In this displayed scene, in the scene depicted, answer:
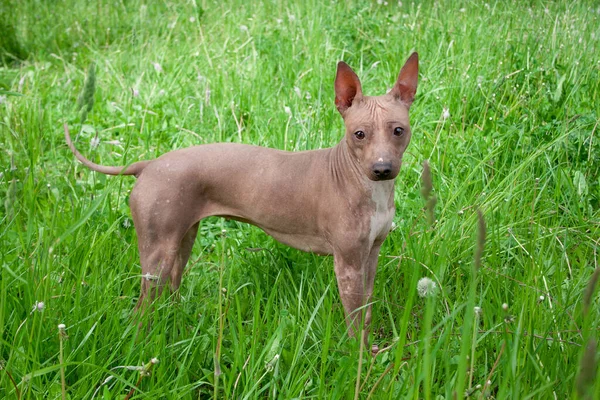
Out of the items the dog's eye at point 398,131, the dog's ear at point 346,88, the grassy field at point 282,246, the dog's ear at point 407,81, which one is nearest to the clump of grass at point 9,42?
the grassy field at point 282,246

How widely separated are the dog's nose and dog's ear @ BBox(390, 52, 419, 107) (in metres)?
0.43

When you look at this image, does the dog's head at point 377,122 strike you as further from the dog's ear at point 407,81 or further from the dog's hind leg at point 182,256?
the dog's hind leg at point 182,256

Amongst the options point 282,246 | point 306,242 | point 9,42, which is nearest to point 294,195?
point 306,242

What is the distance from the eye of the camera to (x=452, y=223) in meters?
3.21

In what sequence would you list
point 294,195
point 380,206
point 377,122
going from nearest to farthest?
1. point 377,122
2. point 380,206
3. point 294,195

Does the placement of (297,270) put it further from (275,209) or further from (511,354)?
(511,354)

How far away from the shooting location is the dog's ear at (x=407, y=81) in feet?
9.02

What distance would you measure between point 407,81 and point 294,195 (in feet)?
2.16

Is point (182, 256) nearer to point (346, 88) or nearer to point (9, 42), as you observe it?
point (346, 88)

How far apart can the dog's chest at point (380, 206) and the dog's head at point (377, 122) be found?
140mm

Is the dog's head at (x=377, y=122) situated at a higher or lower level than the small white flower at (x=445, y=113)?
higher

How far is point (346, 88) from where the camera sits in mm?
2777

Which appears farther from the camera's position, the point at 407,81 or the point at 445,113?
the point at 445,113

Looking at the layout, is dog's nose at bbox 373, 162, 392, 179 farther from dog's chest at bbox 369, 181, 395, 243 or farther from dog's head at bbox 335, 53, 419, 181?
dog's chest at bbox 369, 181, 395, 243
